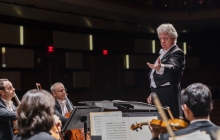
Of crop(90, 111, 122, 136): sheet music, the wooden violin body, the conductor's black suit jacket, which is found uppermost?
crop(90, 111, 122, 136): sheet music

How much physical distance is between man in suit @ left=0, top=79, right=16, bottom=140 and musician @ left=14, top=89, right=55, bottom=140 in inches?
79.0

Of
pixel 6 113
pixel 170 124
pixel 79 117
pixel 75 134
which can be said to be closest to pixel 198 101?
pixel 170 124

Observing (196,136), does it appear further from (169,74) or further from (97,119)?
(169,74)

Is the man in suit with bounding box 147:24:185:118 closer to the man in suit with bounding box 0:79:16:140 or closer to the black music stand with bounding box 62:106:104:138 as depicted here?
the black music stand with bounding box 62:106:104:138

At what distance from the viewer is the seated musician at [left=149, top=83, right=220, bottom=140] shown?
1.79m

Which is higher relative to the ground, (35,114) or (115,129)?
(35,114)

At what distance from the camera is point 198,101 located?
71.4 inches

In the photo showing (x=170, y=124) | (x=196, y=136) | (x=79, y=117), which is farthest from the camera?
(x=79, y=117)

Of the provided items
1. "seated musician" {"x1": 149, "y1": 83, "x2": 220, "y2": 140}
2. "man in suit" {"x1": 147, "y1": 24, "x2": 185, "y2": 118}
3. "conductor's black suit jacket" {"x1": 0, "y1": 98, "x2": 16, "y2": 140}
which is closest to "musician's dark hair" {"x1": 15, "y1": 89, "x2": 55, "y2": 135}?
"seated musician" {"x1": 149, "y1": 83, "x2": 220, "y2": 140}

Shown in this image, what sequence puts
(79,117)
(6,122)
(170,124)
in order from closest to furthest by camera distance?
(170,124)
(79,117)
(6,122)

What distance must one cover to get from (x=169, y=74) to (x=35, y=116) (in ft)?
4.66

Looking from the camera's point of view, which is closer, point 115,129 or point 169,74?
point 115,129

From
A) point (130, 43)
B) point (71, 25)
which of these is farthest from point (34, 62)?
point (130, 43)

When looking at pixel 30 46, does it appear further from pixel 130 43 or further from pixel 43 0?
pixel 130 43
